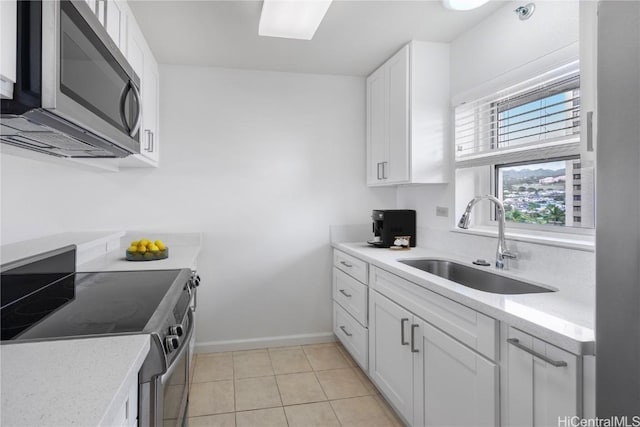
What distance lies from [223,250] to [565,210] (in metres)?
2.40

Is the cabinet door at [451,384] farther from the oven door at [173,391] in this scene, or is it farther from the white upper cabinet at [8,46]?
the white upper cabinet at [8,46]

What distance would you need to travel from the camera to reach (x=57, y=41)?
2.81ft

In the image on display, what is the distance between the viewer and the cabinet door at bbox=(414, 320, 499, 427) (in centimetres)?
140

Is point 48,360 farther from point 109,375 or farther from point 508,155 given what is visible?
point 508,155

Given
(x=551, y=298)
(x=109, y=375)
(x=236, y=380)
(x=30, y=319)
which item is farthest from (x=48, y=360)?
(x=236, y=380)

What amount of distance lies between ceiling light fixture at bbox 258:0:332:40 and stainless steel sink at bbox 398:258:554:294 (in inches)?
59.5

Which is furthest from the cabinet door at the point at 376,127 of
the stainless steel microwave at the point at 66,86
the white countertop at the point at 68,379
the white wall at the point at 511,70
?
the white countertop at the point at 68,379

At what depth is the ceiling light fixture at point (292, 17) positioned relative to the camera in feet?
6.63

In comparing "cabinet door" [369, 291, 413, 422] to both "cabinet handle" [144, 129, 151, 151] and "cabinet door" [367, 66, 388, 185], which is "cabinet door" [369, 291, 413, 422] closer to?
"cabinet door" [367, 66, 388, 185]

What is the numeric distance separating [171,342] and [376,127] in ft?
8.11

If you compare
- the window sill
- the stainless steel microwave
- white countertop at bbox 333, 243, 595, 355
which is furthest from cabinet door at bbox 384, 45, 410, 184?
the stainless steel microwave

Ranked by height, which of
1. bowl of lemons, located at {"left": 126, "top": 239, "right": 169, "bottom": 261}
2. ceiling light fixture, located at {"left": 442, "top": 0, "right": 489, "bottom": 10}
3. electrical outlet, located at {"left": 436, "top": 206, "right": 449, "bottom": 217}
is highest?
ceiling light fixture, located at {"left": 442, "top": 0, "right": 489, "bottom": 10}

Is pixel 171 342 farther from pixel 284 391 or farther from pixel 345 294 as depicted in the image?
pixel 345 294

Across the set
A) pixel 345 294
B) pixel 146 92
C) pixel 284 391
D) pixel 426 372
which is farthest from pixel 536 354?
pixel 146 92
